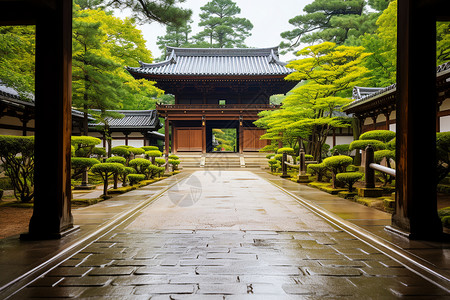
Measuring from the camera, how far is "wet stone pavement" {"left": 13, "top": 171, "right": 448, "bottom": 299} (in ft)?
7.29

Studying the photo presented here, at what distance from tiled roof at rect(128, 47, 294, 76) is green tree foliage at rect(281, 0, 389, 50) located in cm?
487

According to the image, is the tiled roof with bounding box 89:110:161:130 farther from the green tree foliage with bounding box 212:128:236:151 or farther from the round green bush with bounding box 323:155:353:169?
the round green bush with bounding box 323:155:353:169

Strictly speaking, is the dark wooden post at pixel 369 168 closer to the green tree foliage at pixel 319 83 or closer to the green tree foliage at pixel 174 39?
the green tree foliage at pixel 319 83

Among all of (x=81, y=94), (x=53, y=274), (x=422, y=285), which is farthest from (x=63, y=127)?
(x=81, y=94)

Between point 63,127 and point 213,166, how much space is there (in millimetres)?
17364

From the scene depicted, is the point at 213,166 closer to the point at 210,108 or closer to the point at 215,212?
the point at 210,108

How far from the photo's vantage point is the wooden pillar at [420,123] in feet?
11.4

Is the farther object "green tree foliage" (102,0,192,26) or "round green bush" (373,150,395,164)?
"round green bush" (373,150,395,164)

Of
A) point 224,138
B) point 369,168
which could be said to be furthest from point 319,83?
point 224,138

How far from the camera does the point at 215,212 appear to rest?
5211 millimetres

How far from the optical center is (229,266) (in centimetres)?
272

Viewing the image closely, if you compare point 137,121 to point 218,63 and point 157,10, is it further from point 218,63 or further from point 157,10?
point 157,10

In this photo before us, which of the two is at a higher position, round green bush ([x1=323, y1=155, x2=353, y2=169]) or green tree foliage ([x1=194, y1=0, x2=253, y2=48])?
green tree foliage ([x1=194, y1=0, x2=253, y2=48])

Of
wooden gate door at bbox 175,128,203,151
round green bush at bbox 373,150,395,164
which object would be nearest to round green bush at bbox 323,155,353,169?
round green bush at bbox 373,150,395,164
